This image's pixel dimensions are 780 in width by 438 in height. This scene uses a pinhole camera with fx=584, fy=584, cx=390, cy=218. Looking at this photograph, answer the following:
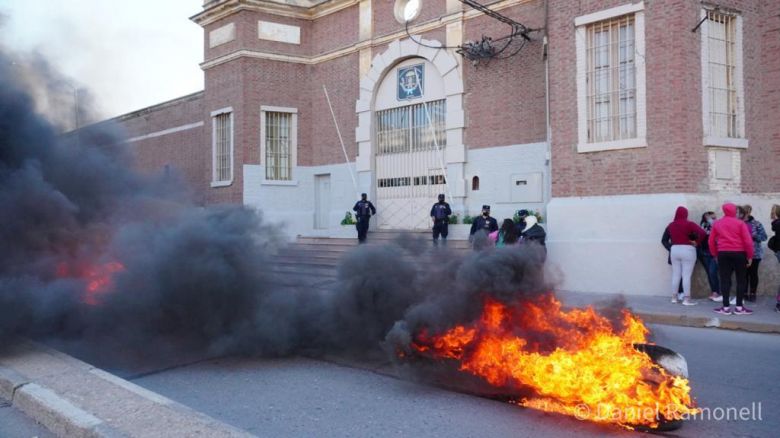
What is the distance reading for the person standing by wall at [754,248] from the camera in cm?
940

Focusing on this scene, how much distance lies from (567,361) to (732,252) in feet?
19.3

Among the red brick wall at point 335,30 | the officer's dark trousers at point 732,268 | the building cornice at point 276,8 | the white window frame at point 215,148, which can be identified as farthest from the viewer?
the white window frame at point 215,148

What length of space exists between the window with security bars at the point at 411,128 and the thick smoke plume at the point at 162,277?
9.19 meters

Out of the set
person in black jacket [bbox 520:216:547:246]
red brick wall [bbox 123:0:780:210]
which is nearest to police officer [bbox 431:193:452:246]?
red brick wall [bbox 123:0:780:210]

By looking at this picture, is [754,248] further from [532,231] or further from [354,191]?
[354,191]

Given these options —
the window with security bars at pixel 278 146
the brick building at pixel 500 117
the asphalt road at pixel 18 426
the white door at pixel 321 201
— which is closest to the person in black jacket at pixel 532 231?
the brick building at pixel 500 117

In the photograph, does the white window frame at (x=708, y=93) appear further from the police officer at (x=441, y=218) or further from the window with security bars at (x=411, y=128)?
the window with security bars at (x=411, y=128)

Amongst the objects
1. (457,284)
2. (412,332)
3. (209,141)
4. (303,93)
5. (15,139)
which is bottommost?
(412,332)

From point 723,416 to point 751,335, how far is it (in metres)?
4.01

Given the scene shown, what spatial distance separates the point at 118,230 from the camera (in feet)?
25.0

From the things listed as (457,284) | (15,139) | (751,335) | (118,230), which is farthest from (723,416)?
(15,139)

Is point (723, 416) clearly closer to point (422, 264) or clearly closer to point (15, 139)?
point (422, 264)

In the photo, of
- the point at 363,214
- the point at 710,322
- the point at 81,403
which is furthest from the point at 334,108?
the point at 81,403

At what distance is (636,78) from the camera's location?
10641 millimetres
